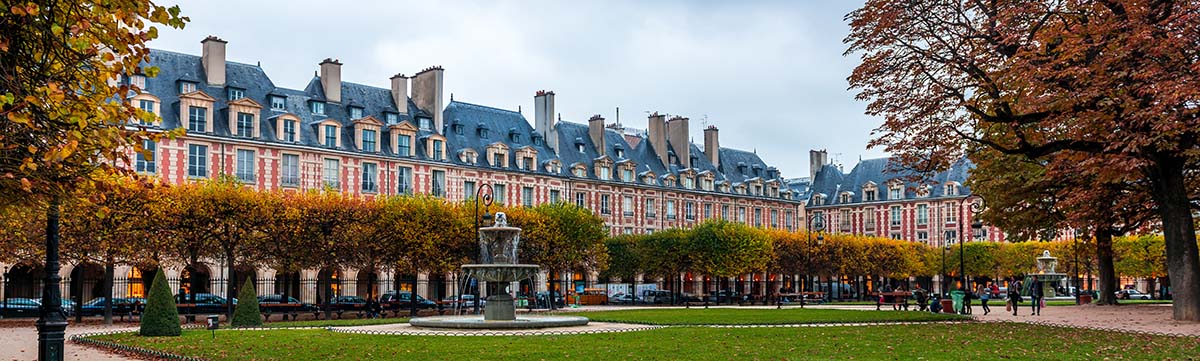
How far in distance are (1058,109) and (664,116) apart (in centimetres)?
4700

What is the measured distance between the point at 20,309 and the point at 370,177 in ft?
61.4

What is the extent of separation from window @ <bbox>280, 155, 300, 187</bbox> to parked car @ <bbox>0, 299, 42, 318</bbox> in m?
12.7

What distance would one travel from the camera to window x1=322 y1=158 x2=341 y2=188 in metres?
50.8

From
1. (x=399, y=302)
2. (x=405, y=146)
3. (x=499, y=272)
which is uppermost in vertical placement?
(x=405, y=146)

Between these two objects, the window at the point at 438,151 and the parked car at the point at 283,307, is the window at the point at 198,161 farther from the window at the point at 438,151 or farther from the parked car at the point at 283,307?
the window at the point at 438,151

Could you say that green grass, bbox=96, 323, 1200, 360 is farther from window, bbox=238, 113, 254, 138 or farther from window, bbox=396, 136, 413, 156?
window, bbox=396, 136, 413, 156

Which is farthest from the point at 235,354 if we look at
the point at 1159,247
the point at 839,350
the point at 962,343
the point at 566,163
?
the point at 1159,247

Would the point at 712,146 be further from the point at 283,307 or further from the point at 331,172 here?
the point at 283,307

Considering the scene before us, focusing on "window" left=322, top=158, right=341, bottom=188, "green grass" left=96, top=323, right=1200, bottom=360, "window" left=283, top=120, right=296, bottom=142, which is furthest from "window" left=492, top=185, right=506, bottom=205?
"green grass" left=96, top=323, right=1200, bottom=360

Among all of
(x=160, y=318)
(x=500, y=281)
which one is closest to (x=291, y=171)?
(x=500, y=281)

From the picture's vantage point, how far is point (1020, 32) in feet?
78.8

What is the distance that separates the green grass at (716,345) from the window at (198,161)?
24588mm

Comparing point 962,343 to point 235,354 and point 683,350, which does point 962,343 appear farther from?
point 235,354

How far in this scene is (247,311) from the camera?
2738cm
